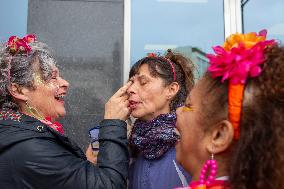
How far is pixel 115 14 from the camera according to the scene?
9.05 feet

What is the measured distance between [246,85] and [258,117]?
8 centimetres

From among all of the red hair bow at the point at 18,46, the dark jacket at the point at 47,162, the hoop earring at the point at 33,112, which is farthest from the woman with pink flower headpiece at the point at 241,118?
the red hair bow at the point at 18,46

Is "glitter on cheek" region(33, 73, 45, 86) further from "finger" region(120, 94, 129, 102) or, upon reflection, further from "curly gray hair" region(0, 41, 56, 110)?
"finger" region(120, 94, 129, 102)

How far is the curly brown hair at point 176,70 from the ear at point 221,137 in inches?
31.6

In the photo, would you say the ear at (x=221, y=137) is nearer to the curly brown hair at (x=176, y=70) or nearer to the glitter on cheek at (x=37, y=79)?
the curly brown hair at (x=176, y=70)

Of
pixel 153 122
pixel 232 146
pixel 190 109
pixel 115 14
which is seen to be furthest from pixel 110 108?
pixel 115 14

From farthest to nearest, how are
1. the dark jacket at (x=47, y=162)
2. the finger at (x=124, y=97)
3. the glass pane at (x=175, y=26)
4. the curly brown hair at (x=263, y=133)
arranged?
the glass pane at (x=175, y=26) < the finger at (x=124, y=97) < the dark jacket at (x=47, y=162) < the curly brown hair at (x=263, y=133)

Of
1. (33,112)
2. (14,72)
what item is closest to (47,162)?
(33,112)

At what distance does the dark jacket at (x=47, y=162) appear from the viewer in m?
1.37

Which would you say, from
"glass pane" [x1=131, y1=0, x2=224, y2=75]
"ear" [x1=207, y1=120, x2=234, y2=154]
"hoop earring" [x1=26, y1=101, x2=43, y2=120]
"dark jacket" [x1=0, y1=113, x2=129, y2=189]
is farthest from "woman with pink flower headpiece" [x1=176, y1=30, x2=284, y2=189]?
"glass pane" [x1=131, y1=0, x2=224, y2=75]

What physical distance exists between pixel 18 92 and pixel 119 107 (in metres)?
0.44

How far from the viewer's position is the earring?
98 cm

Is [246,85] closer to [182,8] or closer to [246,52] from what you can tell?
[246,52]

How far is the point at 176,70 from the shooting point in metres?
1.89
